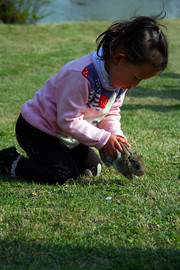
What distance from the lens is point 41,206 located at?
237cm

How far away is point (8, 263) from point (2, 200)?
2.30 ft

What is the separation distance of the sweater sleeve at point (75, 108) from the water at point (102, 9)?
1158 cm

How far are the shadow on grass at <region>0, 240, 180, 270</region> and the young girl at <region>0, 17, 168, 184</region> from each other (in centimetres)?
85

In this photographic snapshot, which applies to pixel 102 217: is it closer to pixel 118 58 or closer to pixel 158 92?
pixel 118 58

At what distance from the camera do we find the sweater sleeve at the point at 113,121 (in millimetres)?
2871

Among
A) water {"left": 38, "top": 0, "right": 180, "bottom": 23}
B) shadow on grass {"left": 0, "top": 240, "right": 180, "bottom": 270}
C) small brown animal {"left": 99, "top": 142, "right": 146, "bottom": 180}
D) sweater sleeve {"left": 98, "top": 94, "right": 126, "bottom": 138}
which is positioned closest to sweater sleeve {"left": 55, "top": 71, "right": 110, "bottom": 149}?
small brown animal {"left": 99, "top": 142, "right": 146, "bottom": 180}

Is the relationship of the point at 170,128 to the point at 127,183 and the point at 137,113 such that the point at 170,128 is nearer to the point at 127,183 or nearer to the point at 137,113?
the point at 137,113

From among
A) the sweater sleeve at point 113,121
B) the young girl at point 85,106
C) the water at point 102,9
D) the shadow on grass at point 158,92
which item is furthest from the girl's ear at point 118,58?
the water at point 102,9

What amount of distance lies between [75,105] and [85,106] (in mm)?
107

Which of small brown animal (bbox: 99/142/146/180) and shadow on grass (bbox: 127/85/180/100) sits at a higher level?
small brown animal (bbox: 99/142/146/180)

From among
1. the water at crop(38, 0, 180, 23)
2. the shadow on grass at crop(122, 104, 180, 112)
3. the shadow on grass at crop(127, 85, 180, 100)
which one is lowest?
the water at crop(38, 0, 180, 23)

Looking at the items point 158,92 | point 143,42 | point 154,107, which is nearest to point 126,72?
point 143,42

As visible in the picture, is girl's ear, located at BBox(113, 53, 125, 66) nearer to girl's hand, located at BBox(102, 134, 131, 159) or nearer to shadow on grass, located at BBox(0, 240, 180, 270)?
A: girl's hand, located at BBox(102, 134, 131, 159)

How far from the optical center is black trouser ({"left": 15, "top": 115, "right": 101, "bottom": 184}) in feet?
8.93
